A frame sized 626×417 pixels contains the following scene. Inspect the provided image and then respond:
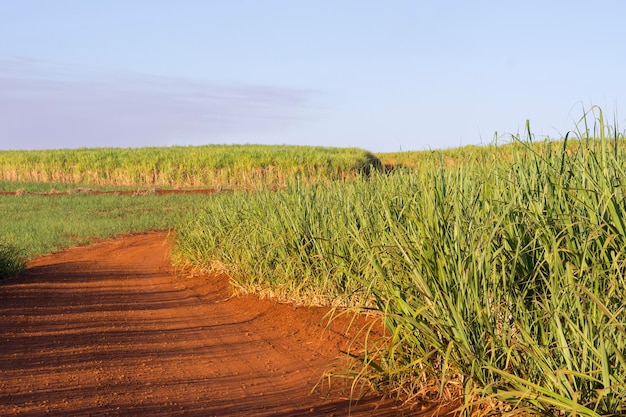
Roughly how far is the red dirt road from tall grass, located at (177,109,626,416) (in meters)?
0.63

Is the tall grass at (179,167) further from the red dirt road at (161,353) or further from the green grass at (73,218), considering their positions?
the red dirt road at (161,353)

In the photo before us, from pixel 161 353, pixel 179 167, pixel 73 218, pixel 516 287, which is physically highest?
pixel 179 167

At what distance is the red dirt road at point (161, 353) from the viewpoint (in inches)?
209

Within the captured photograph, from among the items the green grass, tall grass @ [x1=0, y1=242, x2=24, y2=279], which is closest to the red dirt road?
tall grass @ [x1=0, y1=242, x2=24, y2=279]

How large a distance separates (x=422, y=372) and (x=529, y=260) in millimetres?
1046

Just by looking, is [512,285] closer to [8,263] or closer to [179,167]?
[8,263]

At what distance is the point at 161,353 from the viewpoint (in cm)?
700

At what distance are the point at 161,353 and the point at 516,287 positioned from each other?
3.95 m

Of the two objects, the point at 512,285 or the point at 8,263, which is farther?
the point at 8,263

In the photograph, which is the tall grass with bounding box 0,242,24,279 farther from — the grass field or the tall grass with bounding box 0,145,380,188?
the tall grass with bounding box 0,145,380,188

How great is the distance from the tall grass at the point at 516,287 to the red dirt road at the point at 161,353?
2.07ft

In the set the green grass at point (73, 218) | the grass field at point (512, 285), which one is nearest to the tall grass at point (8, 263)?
the green grass at point (73, 218)

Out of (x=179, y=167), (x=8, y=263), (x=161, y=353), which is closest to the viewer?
(x=161, y=353)

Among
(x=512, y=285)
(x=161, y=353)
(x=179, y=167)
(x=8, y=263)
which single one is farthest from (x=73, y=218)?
(x=512, y=285)
